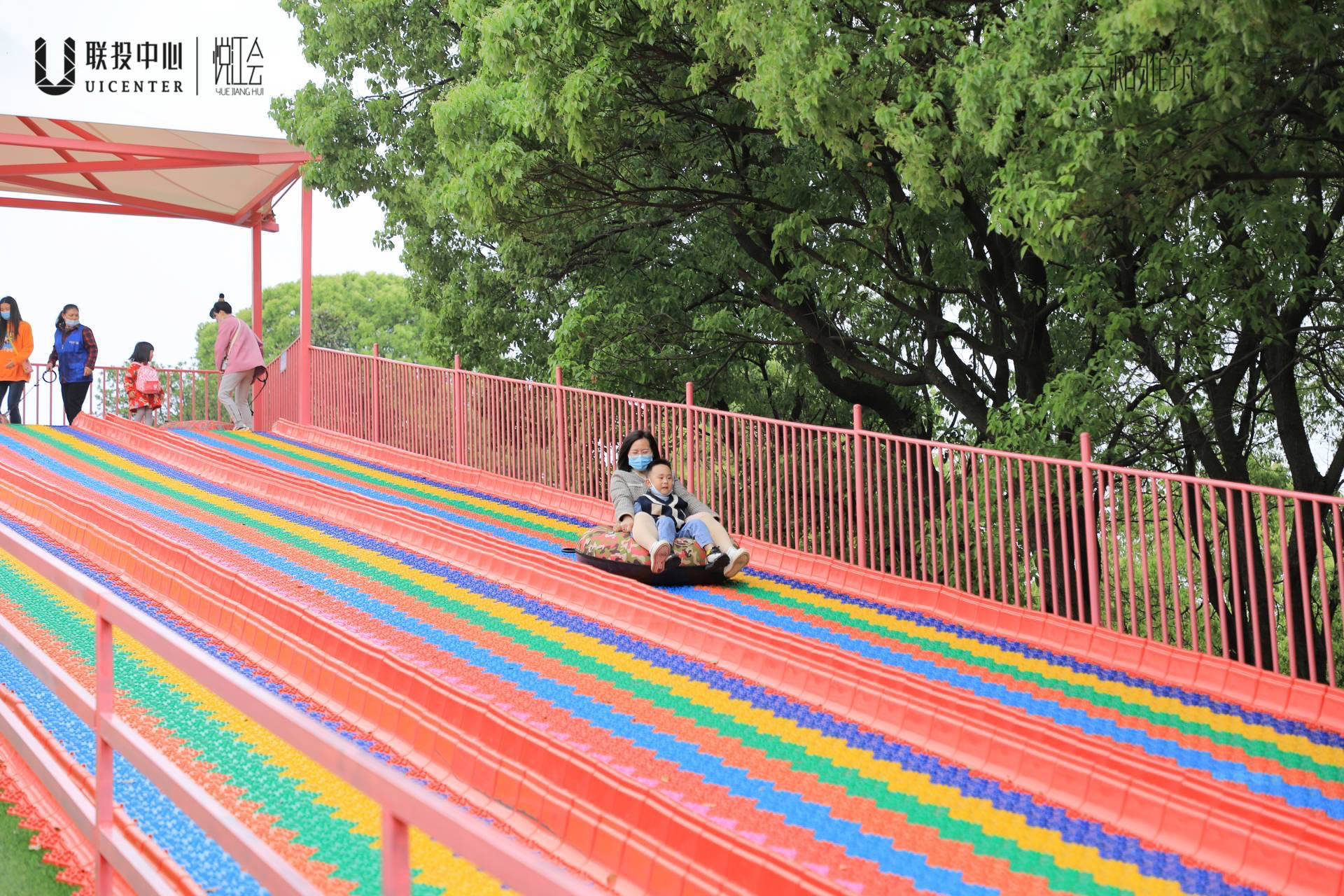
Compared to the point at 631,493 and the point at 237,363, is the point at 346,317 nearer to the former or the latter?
the point at 237,363

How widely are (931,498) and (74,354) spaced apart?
15142 mm

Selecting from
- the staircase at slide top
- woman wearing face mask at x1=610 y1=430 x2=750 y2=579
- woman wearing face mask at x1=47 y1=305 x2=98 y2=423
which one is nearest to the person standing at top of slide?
woman wearing face mask at x1=47 y1=305 x2=98 y2=423

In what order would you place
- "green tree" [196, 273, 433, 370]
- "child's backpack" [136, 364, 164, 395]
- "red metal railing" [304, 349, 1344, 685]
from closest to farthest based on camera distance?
"red metal railing" [304, 349, 1344, 685] → "child's backpack" [136, 364, 164, 395] → "green tree" [196, 273, 433, 370]

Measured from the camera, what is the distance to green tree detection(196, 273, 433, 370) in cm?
7706

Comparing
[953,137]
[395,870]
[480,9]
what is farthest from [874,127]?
[395,870]

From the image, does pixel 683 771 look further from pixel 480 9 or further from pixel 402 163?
pixel 402 163

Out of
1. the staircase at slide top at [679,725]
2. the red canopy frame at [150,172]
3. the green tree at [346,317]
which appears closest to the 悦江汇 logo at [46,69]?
the red canopy frame at [150,172]

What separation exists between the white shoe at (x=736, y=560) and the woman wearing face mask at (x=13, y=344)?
14.0 m

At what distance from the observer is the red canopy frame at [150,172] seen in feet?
67.2

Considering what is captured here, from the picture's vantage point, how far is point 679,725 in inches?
296

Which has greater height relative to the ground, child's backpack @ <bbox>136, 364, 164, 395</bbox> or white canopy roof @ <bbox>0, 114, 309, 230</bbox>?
white canopy roof @ <bbox>0, 114, 309, 230</bbox>

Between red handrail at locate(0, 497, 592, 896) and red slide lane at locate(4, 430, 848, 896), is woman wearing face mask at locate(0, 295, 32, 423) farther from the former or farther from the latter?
red handrail at locate(0, 497, 592, 896)

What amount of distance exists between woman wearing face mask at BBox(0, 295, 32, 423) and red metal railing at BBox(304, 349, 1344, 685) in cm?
420

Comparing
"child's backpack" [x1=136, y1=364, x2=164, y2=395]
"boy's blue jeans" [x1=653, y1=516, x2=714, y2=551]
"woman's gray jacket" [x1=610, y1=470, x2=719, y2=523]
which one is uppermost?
"child's backpack" [x1=136, y1=364, x2=164, y2=395]
